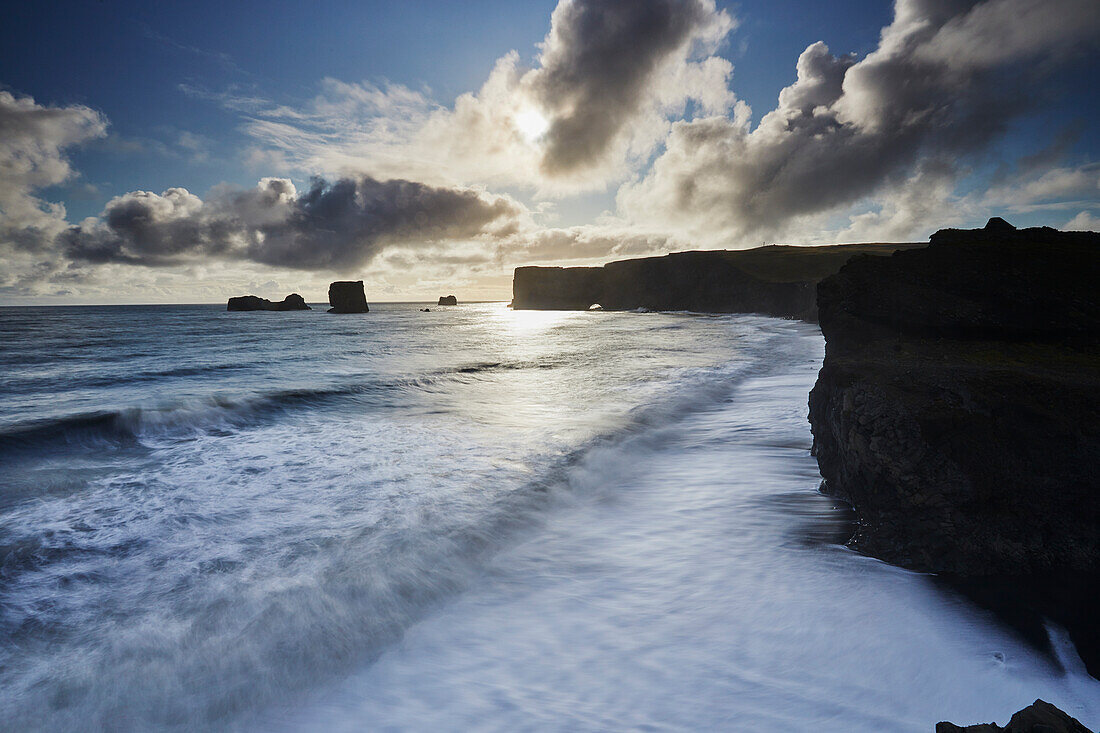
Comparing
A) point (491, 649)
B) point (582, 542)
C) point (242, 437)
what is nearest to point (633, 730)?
point (491, 649)

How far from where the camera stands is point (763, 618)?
10.8 feet

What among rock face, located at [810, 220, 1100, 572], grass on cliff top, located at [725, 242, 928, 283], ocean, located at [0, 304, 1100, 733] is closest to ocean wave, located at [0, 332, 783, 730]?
ocean, located at [0, 304, 1100, 733]

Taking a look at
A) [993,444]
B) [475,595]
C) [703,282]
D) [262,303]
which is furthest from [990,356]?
[262,303]

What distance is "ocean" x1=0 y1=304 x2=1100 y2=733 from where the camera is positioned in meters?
2.70

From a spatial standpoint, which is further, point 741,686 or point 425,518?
point 425,518

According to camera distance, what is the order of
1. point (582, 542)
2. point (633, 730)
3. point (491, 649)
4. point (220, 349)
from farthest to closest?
point (220, 349) → point (582, 542) → point (491, 649) → point (633, 730)

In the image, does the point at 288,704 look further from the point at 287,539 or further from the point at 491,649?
the point at 287,539

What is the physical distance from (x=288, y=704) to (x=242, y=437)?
24.1ft

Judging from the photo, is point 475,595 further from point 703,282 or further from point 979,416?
point 703,282

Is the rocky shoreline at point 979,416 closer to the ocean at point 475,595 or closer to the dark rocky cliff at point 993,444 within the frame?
the dark rocky cliff at point 993,444

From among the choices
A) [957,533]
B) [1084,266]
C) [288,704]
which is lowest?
[288,704]

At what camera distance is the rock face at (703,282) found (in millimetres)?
61875

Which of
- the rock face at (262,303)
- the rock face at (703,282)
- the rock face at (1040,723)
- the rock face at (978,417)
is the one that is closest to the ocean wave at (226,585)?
the rock face at (978,417)

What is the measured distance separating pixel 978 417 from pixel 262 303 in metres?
124
